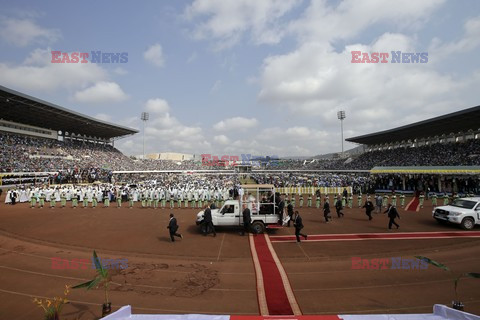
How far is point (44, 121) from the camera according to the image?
4519 cm

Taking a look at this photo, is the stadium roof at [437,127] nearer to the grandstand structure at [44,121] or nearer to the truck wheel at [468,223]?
the truck wheel at [468,223]

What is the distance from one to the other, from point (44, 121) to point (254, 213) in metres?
48.6

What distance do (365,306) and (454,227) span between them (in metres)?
11.6

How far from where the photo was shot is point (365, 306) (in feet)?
20.2

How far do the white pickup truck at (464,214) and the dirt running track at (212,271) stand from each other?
56 cm

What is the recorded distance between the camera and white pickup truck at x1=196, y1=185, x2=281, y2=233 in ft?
41.7

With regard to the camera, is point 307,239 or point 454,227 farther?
point 454,227

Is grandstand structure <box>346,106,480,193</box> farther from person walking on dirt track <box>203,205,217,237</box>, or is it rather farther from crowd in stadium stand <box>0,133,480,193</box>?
person walking on dirt track <box>203,205,217,237</box>

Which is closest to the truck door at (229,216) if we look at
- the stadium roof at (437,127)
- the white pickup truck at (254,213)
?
the white pickup truck at (254,213)

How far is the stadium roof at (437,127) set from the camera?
32.2 m

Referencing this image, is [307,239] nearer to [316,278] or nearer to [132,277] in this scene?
[316,278]

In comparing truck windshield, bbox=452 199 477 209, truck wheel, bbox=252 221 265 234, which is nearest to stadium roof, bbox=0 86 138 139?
truck wheel, bbox=252 221 265 234

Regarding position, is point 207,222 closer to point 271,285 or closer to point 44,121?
point 271,285

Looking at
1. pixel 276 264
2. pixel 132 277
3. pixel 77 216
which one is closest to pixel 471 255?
pixel 276 264
